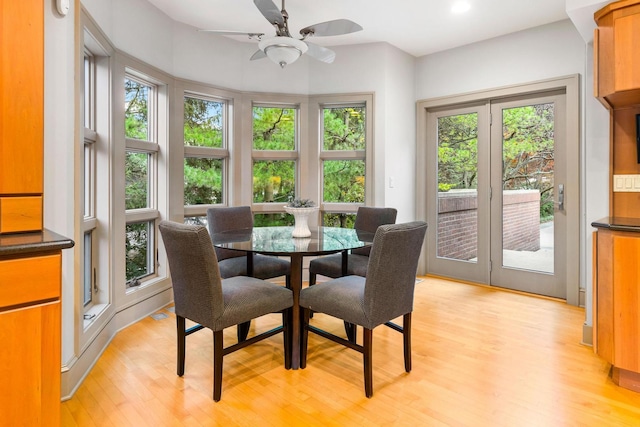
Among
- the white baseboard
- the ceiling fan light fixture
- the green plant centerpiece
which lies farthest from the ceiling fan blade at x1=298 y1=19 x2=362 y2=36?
the white baseboard

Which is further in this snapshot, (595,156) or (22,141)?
(595,156)

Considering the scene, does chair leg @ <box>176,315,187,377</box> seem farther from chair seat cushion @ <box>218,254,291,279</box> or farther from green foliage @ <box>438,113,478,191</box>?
green foliage @ <box>438,113,478,191</box>

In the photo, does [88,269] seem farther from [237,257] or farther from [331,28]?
[331,28]

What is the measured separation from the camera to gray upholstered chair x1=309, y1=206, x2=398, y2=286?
2883 millimetres

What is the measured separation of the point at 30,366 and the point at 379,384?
1645 mm

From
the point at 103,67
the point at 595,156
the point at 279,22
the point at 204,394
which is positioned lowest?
the point at 204,394

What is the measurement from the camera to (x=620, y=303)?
2061 mm

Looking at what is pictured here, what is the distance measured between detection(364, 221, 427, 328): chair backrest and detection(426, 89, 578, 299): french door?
2396 millimetres

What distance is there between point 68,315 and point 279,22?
2.23 m

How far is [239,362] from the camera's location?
7.86 feet

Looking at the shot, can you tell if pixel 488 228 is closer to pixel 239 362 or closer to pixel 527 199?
pixel 527 199

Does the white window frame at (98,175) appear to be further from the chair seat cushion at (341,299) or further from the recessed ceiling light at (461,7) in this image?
the recessed ceiling light at (461,7)

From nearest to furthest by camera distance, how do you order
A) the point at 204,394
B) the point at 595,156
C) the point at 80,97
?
1. the point at 204,394
2. the point at 80,97
3. the point at 595,156

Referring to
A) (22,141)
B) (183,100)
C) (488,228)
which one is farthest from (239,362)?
(488,228)
